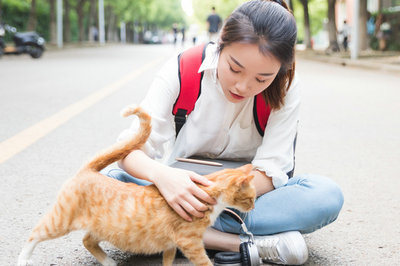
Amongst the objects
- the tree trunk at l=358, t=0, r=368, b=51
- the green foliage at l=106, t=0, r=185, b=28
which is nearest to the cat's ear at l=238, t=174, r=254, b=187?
the tree trunk at l=358, t=0, r=368, b=51

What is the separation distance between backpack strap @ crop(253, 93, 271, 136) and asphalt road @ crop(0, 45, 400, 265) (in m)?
0.65

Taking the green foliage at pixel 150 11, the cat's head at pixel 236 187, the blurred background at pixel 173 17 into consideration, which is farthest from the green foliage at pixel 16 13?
the cat's head at pixel 236 187

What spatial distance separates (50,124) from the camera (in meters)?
5.82

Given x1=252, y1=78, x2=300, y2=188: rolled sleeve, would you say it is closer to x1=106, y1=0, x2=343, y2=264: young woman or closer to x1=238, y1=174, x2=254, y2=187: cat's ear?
x1=106, y1=0, x2=343, y2=264: young woman

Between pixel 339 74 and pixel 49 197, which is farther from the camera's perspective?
pixel 339 74

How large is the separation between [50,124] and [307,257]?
4.06 m

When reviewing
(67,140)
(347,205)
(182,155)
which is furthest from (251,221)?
(67,140)

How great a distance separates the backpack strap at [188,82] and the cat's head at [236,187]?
514 millimetres

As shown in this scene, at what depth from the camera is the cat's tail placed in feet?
7.06

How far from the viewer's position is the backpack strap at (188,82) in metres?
2.49

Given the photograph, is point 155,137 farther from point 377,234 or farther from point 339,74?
point 339,74

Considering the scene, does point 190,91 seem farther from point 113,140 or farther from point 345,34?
point 345,34

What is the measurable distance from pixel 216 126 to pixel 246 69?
449mm

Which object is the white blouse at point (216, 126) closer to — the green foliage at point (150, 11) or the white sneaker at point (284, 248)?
the white sneaker at point (284, 248)
